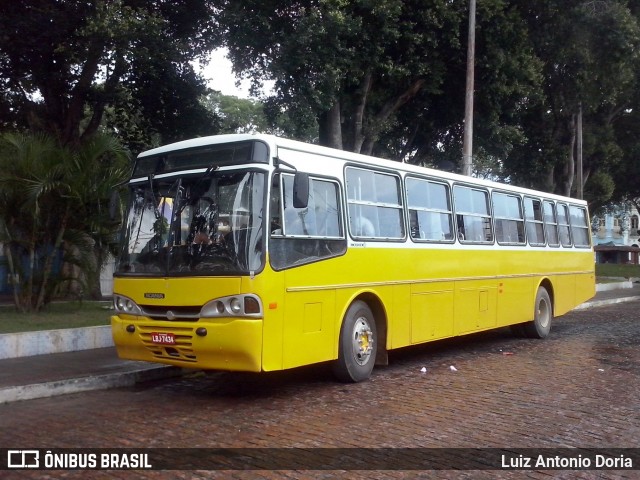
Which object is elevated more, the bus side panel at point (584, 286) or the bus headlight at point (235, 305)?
the bus headlight at point (235, 305)

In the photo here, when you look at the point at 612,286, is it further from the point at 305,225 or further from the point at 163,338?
the point at 163,338

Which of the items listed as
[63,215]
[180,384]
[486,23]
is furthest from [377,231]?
[486,23]

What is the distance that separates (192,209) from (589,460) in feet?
15.5

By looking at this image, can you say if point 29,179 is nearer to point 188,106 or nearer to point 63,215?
point 63,215

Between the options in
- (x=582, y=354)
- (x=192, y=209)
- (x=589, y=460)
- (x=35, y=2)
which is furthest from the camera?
(x=35, y=2)

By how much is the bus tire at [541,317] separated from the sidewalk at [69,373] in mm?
7114

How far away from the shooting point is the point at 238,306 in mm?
7305

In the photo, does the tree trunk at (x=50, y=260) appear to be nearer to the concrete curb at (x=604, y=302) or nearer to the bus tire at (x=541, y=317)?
the bus tire at (x=541, y=317)

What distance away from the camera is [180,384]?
9.13 metres

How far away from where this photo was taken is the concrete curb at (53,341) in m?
10.0

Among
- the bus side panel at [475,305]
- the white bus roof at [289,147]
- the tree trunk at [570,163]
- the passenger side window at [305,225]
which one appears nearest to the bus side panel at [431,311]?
the bus side panel at [475,305]

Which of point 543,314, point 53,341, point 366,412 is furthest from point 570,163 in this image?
point 366,412

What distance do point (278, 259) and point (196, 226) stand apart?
102 centimetres

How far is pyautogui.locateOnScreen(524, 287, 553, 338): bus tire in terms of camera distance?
13.7m
